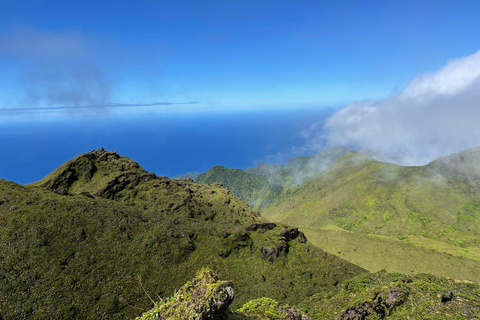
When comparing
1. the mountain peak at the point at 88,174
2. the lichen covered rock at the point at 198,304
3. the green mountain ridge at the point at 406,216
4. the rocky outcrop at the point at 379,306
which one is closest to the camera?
the lichen covered rock at the point at 198,304

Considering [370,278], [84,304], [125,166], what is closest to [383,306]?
[370,278]

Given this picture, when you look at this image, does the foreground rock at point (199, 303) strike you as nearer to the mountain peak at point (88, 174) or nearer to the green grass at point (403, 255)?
the mountain peak at point (88, 174)

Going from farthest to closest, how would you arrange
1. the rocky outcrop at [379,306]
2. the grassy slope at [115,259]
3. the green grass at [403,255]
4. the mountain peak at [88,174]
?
the mountain peak at [88,174] < the green grass at [403,255] < the grassy slope at [115,259] < the rocky outcrop at [379,306]

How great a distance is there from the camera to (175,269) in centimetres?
5488

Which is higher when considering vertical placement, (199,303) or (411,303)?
(199,303)

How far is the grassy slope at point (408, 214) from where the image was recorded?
91.3 metres

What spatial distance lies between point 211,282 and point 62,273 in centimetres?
4398

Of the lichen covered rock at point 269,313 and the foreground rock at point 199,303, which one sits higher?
the foreground rock at point 199,303

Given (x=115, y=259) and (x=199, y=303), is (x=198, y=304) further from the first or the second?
(x=115, y=259)

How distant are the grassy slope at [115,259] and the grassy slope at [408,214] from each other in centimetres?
3966

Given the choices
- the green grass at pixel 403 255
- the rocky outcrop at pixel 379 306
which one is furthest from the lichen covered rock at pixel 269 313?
the green grass at pixel 403 255

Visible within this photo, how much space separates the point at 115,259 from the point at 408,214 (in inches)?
6445

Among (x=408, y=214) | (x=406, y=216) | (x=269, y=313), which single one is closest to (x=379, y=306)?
(x=269, y=313)

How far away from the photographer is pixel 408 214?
14450 cm
